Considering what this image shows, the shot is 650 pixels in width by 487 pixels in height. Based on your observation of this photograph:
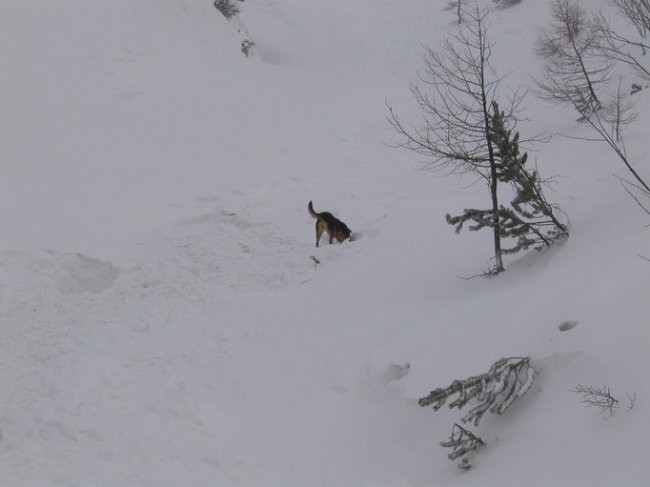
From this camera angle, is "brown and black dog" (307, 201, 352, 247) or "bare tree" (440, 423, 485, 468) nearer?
"bare tree" (440, 423, 485, 468)

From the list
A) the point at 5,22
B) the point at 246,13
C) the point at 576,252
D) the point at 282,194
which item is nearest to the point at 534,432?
the point at 576,252

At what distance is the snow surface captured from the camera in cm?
540

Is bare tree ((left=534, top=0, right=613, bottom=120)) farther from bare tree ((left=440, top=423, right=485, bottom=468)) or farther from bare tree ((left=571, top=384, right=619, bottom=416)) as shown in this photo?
bare tree ((left=440, top=423, right=485, bottom=468))

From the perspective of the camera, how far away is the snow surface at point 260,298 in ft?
17.7

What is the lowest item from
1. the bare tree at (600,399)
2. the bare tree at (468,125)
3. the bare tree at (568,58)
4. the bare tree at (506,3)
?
the bare tree at (600,399)

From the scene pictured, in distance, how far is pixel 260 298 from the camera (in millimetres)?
9727

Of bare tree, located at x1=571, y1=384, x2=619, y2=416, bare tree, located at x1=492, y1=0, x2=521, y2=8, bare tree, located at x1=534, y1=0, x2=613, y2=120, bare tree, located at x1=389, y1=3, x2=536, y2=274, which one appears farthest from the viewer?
bare tree, located at x1=492, y1=0, x2=521, y2=8

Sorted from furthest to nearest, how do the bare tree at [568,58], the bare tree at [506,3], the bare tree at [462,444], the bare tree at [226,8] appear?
the bare tree at [506,3]
the bare tree at [226,8]
the bare tree at [568,58]
the bare tree at [462,444]

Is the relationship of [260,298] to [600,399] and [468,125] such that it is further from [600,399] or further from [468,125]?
[600,399]

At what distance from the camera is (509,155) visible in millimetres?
8102

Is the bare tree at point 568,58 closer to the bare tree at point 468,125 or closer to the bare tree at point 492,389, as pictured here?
the bare tree at point 468,125

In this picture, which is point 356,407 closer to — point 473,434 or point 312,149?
point 473,434

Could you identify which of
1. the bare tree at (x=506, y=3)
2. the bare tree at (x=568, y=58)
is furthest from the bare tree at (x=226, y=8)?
the bare tree at (x=506, y=3)

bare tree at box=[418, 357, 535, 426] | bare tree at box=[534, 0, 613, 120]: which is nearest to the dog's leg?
bare tree at box=[418, 357, 535, 426]
